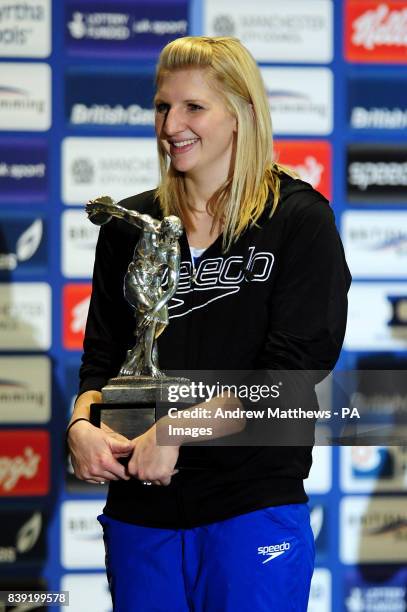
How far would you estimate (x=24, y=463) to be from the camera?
3205mm

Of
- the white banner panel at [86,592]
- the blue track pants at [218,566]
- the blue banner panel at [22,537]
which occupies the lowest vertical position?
the white banner panel at [86,592]

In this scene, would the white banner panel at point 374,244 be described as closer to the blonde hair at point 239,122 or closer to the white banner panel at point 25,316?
the white banner panel at point 25,316

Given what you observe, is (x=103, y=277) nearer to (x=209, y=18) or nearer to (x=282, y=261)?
(x=282, y=261)

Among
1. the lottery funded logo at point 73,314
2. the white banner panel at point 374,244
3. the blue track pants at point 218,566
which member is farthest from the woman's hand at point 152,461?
the white banner panel at point 374,244

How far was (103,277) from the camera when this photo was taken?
1.90m

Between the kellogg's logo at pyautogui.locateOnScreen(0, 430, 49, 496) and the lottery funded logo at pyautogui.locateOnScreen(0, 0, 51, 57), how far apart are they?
114 centimetres

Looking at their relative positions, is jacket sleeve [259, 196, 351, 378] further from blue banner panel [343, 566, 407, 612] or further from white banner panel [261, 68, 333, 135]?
blue banner panel [343, 566, 407, 612]

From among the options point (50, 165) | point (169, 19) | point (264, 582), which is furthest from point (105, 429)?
point (169, 19)

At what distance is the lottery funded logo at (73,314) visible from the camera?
318cm

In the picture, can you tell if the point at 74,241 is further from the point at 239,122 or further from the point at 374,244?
A: the point at 239,122

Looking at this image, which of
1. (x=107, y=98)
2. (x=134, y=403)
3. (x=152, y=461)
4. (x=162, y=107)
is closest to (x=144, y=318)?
(x=134, y=403)

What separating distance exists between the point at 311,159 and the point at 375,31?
0.44 m

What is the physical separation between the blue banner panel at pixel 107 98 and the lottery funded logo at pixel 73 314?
0.49m

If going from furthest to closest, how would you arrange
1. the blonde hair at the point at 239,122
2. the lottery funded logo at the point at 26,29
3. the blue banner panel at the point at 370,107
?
1. the blue banner panel at the point at 370,107
2. the lottery funded logo at the point at 26,29
3. the blonde hair at the point at 239,122
